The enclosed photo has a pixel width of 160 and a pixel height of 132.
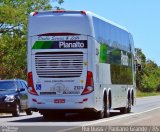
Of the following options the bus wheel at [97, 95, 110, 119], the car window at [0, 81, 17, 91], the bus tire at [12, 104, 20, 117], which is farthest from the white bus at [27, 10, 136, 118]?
the car window at [0, 81, 17, 91]

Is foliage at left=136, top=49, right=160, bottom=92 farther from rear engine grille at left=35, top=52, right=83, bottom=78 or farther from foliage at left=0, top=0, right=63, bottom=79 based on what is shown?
rear engine grille at left=35, top=52, right=83, bottom=78

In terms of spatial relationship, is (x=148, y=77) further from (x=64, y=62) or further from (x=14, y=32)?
(x=64, y=62)

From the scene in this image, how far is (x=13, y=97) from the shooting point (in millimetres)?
27906

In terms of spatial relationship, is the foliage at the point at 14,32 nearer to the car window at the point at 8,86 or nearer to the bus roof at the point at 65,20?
the car window at the point at 8,86

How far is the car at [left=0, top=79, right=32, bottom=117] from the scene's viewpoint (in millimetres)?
27641

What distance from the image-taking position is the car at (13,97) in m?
27.6

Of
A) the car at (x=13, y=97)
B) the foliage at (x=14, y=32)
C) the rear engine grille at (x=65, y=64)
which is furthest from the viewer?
the foliage at (x=14, y=32)

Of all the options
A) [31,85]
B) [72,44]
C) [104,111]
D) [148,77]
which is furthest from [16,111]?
[148,77]

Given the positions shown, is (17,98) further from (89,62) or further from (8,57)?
(8,57)

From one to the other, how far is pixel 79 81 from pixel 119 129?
528 cm

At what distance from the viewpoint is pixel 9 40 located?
47.2 meters

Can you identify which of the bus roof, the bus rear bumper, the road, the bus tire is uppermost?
the bus roof

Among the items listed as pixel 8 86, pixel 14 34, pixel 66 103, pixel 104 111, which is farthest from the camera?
pixel 14 34

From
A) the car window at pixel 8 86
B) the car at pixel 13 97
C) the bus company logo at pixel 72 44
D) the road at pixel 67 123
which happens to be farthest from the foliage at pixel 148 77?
the bus company logo at pixel 72 44
